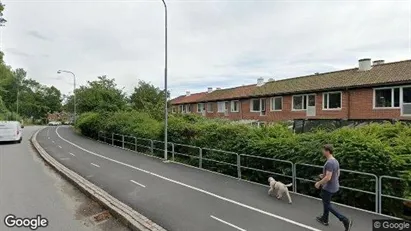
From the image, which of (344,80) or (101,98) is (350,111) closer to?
(344,80)

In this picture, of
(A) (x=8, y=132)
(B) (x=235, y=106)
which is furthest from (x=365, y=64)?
(A) (x=8, y=132)

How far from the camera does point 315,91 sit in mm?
27219

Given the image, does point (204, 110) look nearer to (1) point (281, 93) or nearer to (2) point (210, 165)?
(1) point (281, 93)

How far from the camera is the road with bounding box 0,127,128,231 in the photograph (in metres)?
7.46

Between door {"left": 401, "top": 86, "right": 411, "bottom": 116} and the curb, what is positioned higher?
→ door {"left": 401, "top": 86, "right": 411, "bottom": 116}

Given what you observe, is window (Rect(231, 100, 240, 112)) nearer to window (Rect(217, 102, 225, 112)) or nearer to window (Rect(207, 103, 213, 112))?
window (Rect(217, 102, 225, 112))

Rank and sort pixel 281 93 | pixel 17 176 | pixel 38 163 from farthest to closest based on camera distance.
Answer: pixel 281 93, pixel 38 163, pixel 17 176

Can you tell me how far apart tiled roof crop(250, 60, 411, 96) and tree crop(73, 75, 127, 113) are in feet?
50.0

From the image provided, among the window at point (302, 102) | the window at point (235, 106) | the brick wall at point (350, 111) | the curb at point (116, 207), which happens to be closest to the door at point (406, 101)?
the brick wall at point (350, 111)

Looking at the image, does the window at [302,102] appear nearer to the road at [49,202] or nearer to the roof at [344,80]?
the roof at [344,80]

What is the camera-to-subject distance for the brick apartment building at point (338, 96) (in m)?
22.2

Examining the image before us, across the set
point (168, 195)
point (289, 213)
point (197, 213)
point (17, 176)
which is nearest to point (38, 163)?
point (17, 176)

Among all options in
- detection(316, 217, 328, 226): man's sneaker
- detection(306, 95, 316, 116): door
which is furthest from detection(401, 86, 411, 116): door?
detection(316, 217, 328, 226): man's sneaker

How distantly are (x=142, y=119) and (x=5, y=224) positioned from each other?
753 inches
